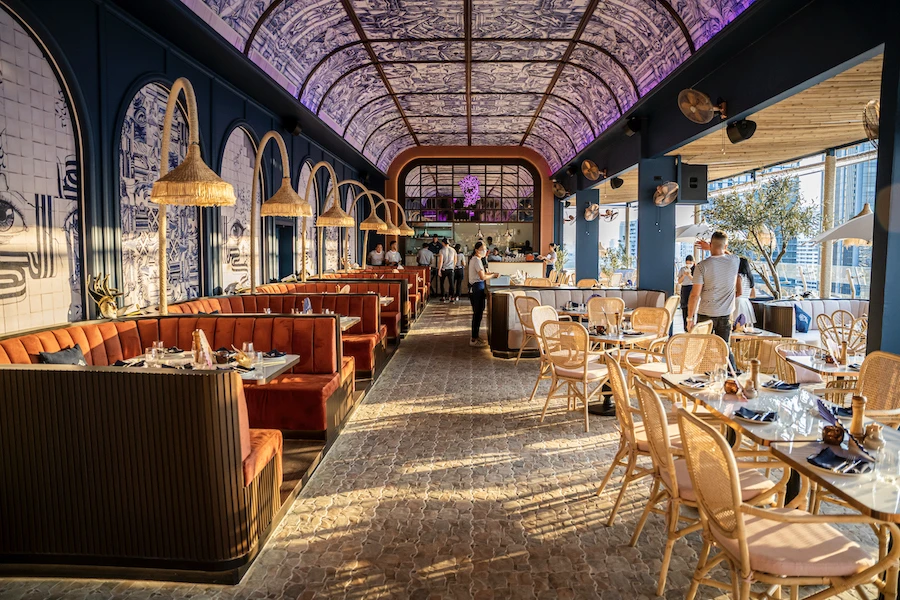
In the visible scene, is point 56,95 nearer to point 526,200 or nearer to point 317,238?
point 317,238

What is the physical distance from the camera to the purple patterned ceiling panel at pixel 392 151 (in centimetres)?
1682

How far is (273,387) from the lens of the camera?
4.63m

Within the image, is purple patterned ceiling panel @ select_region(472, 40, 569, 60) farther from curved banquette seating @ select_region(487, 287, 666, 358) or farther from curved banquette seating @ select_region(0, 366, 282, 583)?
curved banquette seating @ select_region(0, 366, 282, 583)

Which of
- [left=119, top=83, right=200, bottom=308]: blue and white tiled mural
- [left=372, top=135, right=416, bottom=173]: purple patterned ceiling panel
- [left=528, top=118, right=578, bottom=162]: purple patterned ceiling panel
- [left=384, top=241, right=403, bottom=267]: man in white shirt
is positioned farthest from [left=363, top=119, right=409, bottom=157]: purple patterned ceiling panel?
[left=119, top=83, right=200, bottom=308]: blue and white tiled mural

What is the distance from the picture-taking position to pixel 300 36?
25.5ft

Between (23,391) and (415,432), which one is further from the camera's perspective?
(415,432)

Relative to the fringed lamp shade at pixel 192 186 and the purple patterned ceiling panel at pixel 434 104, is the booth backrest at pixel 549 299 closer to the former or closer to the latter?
the fringed lamp shade at pixel 192 186

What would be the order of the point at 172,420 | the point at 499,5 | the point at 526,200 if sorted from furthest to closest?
the point at 526,200, the point at 499,5, the point at 172,420

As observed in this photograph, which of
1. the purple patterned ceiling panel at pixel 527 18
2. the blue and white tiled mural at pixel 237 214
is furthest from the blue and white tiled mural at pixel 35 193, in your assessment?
the purple patterned ceiling panel at pixel 527 18

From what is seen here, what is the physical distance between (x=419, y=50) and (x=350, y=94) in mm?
2516

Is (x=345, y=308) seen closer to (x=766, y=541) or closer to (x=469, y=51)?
(x=469, y=51)

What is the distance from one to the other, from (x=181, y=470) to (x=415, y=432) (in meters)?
2.57

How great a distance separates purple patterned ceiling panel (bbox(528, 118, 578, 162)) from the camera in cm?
1424

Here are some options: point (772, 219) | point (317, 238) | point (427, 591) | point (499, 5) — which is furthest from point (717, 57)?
point (317, 238)
